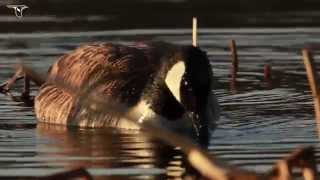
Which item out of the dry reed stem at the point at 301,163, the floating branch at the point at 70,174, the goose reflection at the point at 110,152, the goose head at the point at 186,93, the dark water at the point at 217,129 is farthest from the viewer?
the goose head at the point at 186,93

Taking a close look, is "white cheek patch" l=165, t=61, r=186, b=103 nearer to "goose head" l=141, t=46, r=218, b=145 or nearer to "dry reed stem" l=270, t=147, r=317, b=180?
"goose head" l=141, t=46, r=218, b=145

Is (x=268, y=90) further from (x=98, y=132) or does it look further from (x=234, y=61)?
(x=98, y=132)

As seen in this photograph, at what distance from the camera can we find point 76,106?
502 inches

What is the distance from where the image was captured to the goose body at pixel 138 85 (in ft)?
37.6

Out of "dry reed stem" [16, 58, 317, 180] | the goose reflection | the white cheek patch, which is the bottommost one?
the goose reflection

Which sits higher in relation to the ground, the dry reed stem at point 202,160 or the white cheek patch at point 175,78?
the dry reed stem at point 202,160

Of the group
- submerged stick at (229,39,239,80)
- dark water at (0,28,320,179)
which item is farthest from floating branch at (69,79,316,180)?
submerged stick at (229,39,239,80)

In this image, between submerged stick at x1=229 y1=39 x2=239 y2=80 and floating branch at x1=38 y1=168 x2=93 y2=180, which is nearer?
floating branch at x1=38 y1=168 x2=93 y2=180

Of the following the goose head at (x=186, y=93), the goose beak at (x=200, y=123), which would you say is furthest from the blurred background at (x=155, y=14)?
the goose beak at (x=200, y=123)

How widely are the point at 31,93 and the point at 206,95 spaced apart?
4086 mm

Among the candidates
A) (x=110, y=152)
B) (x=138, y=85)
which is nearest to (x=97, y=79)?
(x=138, y=85)

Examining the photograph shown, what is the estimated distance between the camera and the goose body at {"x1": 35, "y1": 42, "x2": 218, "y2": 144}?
11461 mm

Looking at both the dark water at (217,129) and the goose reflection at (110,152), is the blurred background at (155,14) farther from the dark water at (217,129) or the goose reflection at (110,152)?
the goose reflection at (110,152)

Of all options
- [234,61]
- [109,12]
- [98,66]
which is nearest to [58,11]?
[109,12]
